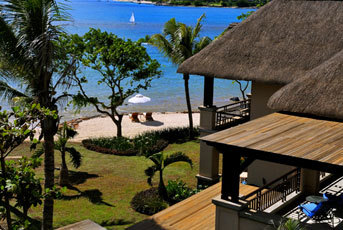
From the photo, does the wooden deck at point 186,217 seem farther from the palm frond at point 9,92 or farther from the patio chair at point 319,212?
the palm frond at point 9,92

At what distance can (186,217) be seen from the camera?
12.7 meters

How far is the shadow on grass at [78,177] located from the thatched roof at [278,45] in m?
6.89

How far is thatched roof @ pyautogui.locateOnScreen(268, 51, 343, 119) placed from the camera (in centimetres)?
1040

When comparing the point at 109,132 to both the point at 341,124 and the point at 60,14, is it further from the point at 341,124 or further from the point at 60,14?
the point at 341,124

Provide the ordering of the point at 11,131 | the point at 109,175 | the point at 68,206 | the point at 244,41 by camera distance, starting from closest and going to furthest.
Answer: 1. the point at 11,131
2. the point at 244,41
3. the point at 68,206
4. the point at 109,175

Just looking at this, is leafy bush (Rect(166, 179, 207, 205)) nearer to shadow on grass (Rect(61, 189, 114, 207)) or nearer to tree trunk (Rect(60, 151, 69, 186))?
shadow on grass (Rect(61, 189, 114, 207))

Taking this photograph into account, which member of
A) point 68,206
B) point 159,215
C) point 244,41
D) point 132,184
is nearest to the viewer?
point 159,215

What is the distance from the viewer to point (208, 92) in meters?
15.5

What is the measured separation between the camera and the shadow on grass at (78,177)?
19.0 meters

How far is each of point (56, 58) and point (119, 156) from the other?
38.3 feet

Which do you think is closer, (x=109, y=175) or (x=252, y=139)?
(x=252, y=139)

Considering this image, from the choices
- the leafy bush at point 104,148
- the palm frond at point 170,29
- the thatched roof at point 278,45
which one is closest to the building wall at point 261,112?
the thatched roof at point 278,45

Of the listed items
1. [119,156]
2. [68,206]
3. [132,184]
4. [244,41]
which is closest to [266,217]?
[244,41]

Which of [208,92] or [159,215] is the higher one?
[208,92]
